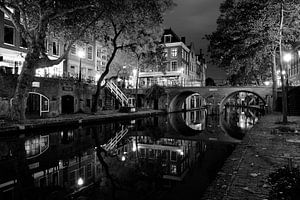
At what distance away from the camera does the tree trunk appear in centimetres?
1564

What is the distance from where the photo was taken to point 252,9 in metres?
18.4

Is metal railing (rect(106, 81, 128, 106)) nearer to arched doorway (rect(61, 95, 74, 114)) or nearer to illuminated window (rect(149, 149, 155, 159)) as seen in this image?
arched doorway (rect(61, 95, 74, 114))

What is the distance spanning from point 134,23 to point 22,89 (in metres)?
11.7

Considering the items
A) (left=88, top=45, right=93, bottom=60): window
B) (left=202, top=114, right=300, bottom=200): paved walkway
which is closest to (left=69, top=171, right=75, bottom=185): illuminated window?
(left=202, top=114, right=300, bottom=200): paved walkway

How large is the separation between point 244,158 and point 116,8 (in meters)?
14.7

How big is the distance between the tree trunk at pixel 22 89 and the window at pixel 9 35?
11.8 meters

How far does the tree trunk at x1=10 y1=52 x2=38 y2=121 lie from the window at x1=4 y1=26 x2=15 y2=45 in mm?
11804

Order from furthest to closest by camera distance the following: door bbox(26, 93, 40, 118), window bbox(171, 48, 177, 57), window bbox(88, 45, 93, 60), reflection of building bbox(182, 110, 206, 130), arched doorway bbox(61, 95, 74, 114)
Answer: window bbox(171, 48, 177, 57)
window bbox(88, 45, 93, 60)
arched doorway bbox(61, 95, 74, 114)
door bbox(26, 93, 40, 118)
reflection of building bbox(182, 110, 206, 130)

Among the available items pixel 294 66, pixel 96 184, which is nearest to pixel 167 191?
pixel 96 184

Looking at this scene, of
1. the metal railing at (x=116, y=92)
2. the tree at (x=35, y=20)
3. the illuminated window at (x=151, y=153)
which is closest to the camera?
the illuminated window at (x=151, y=153)

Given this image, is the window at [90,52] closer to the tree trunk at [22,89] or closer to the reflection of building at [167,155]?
the tree trunk at [22,89]

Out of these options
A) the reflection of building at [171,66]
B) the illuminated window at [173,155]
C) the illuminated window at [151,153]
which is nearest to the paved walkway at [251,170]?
the illuminated window at [173,155]

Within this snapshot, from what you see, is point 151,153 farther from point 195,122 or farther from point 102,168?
point 195,122

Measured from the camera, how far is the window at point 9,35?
24.5 metres
